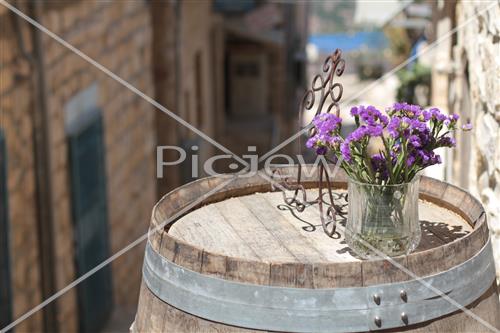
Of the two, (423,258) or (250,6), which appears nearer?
(423,258)

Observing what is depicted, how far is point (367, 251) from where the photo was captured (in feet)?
6.68

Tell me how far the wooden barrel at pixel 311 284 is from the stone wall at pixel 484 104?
2.07ft

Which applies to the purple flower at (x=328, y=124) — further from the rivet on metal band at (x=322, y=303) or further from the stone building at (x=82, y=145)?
the stone building at (x=82, y=145)

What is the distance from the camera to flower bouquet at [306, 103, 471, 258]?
78.0 inches

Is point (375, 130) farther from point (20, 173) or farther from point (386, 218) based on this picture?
point (20, 173)

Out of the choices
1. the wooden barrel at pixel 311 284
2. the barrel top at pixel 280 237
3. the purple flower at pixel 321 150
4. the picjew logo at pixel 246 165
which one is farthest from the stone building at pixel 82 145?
the purple flower at pixel 321 150

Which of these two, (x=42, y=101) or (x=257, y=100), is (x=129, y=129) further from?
(x=257, y=100)

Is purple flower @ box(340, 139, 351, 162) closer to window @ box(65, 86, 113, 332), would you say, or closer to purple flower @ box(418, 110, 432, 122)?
purple flower @ box(418, 110, 432, 122)

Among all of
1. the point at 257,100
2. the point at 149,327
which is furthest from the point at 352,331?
the point at 257,100

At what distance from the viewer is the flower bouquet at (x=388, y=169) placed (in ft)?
6.50

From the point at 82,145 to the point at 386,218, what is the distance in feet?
12.4

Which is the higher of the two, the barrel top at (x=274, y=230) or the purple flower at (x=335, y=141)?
the purple flower at (x=335, y=141)

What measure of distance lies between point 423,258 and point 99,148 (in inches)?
170

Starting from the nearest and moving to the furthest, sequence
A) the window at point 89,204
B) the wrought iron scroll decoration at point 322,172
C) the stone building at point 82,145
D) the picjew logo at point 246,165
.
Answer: the wrought iron scroll decoration at point 322,172 < the picjew logo at point 246,165 < the stone building at point 82,145 < the window at point 89,204
